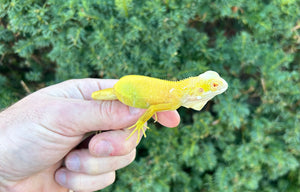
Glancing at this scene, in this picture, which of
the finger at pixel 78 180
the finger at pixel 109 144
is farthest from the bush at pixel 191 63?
the finger at pixel 109 144

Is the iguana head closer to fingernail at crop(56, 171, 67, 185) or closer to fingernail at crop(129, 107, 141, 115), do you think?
fingernail at crop(129, 107, 141, 115)

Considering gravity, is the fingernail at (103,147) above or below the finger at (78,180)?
above

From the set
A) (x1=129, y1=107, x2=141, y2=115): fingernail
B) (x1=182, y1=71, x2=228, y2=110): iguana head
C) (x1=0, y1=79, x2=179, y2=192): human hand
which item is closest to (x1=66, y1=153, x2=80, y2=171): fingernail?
(x1=0, y1=79, x2=179, y2=192): human hand

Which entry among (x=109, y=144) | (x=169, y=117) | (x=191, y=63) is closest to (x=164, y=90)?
(x=169, y=117)

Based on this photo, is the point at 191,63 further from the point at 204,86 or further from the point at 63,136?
the point at 63,136

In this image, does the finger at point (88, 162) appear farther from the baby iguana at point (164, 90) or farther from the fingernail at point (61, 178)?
the baby iguana at point (164, 90)

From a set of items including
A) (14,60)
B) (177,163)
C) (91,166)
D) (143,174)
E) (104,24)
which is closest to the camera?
(91,166)

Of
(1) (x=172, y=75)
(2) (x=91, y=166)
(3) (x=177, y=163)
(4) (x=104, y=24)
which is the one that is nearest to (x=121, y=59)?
(4) (x=104, y=24)

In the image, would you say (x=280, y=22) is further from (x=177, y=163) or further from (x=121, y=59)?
(x=177, y=163)
